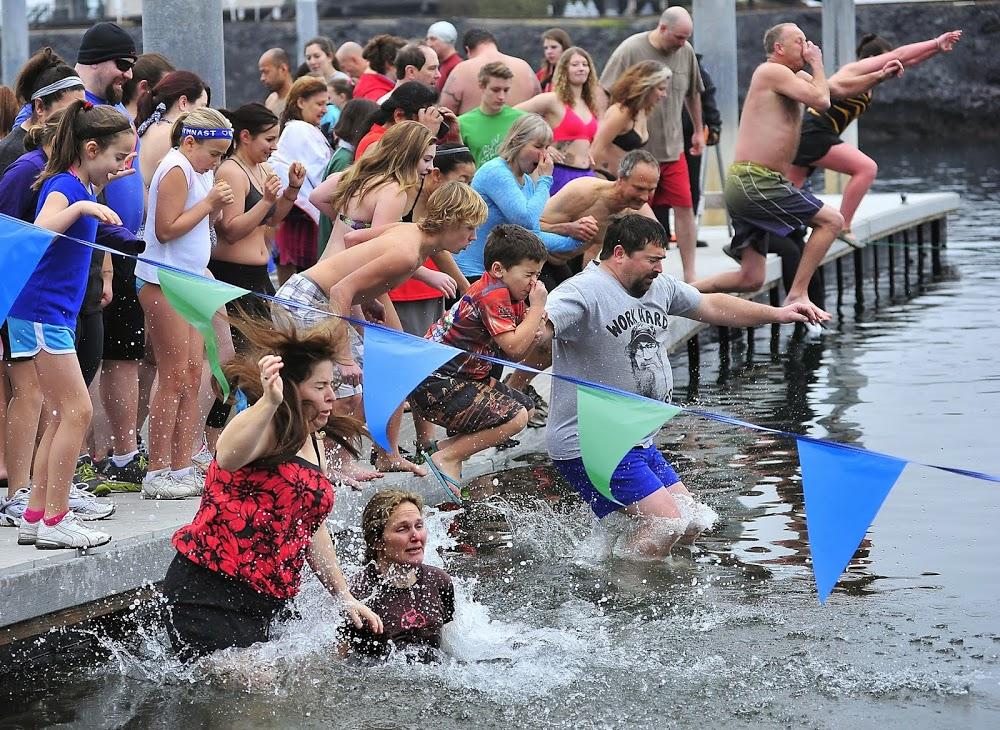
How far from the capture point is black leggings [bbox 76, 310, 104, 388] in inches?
271

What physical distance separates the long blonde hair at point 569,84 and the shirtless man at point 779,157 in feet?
4.62

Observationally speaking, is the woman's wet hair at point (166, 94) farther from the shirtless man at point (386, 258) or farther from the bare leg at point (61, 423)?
the bare leg at point (61, 423)

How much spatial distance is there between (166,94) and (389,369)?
9.71 ft

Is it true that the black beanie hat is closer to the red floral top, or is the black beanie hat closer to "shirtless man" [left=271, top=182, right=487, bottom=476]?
"shirtless man" [left=271, top=182, right=487, bottom=476]

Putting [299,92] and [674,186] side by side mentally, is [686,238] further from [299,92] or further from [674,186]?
[299,92]

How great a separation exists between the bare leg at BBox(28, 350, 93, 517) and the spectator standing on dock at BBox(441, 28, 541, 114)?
6.34 metres

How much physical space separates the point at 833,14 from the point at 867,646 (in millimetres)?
16395

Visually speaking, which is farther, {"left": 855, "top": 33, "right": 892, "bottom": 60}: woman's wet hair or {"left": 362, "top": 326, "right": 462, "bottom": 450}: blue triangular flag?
{"left": 855, "top": 33, "right": 892, "bottom": 60}: woman's wet hair

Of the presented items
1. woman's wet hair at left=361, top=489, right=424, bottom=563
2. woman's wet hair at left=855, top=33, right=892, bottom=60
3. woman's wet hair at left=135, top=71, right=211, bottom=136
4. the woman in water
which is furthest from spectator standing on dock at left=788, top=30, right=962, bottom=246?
woman's wet hair at left=361, top=489, right=424, bottom=563

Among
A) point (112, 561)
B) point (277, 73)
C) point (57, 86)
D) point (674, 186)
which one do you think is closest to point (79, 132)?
point (57, 86)

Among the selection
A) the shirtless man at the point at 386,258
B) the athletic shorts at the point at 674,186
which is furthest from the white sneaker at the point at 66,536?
the athletic shorts at the point at 674,186

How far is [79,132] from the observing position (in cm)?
634

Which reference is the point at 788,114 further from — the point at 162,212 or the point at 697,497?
the point at 162,212

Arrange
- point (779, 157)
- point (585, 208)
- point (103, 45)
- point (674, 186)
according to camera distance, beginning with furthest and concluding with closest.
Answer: point (674, 186)
point (779, 157)
point (585, 208)
point (103, 45)
